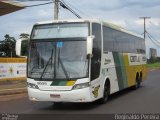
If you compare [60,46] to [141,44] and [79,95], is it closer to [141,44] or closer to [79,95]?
[79,95]

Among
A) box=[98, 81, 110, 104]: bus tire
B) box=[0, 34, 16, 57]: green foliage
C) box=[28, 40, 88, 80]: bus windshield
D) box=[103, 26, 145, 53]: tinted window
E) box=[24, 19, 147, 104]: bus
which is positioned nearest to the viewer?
box=[24, 19, 147, 104]: bus

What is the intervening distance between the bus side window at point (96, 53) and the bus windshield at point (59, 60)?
0.48 m

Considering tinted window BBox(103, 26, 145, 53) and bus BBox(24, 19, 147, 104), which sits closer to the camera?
bus BBox(24, 19, 147, 104)

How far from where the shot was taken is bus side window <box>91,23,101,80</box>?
49.6 ft

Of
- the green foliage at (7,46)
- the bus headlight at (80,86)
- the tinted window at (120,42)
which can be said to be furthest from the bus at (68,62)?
the green foliage at (7,46)

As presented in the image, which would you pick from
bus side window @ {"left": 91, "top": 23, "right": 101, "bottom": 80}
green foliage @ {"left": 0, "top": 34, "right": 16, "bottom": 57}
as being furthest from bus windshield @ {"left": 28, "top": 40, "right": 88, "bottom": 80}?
green foliage @ {"left": 0, "top": 34, "right": 16, "bottom": 57}

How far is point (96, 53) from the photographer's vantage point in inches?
613

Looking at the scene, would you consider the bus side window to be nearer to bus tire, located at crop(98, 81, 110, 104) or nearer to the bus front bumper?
the bus front bumper

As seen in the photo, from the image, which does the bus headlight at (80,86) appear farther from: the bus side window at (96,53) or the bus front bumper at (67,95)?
the bus side window at (96,53)

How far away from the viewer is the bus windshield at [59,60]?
578 inches

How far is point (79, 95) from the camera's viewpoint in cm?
1445

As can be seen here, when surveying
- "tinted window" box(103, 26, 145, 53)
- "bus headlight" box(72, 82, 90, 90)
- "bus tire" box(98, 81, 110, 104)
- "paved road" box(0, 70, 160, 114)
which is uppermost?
"tinted window" box(103, 26, 145, 53)

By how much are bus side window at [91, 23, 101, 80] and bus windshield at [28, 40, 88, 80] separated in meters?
0.48

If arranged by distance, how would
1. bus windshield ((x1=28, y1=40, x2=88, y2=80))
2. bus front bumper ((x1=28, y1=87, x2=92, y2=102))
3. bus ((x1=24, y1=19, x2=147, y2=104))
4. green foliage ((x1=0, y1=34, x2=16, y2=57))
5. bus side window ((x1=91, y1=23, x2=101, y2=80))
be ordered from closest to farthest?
bus front bumper ((x1=28, y1=87, x2=92, y2=102)) → bus ((x1=24, y1=19, x2=147, y2=104)) → bus windshield ((x1=28, y1=40, x2=88, y2=80)) → bus side window ((x1=91, y1=23, x2=101, y2=80)) → green foliage ((x1=0, y1=34, x2=16, y2=57))
